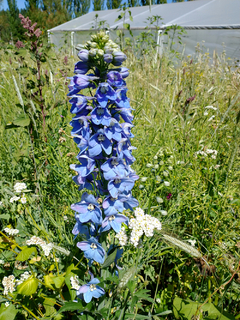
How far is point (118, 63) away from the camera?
1.09 m

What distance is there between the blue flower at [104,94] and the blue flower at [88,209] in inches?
16.3

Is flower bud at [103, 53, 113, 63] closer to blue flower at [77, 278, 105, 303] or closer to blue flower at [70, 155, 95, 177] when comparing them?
blue flower at [70, 155, 95, 177]

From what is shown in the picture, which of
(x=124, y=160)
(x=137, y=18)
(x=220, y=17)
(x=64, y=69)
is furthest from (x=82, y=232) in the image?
(x=137, y=18)

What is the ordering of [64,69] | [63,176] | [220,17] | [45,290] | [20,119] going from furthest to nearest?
1. [220,17]
2. [64,69]
3. [20,119]
4. [63,176]
5. [45,290]

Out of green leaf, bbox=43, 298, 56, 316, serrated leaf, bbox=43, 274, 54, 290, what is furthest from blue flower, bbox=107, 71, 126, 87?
green leaf, bbox=43, 298, 56, 316

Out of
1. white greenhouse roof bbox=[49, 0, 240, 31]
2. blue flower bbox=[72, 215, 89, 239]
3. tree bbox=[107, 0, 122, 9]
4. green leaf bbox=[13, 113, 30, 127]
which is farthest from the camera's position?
tree bbox=[107, 0, 122, 9]

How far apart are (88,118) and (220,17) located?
12913 mm

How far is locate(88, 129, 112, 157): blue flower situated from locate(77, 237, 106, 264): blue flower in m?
0.40

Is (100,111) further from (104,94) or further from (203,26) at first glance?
(203,26)

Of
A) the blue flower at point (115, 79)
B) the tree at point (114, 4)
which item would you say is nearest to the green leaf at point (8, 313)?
the blue flower at point (115, 79)

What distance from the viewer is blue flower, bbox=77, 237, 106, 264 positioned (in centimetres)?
103

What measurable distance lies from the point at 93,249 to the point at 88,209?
0.60 feet

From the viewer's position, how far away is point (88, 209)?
1062 millimetres

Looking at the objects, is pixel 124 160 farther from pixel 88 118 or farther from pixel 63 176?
pixel 63 176
